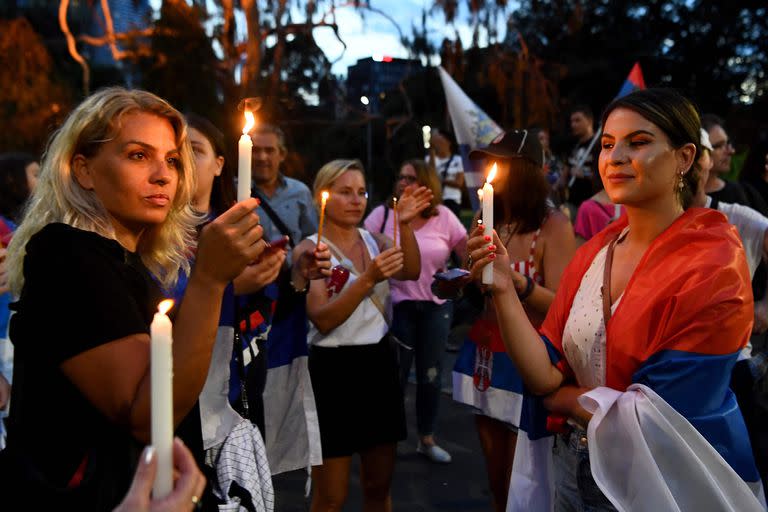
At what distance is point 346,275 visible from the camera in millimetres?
3729

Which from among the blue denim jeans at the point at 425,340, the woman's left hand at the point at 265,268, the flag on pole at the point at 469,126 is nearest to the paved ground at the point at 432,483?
the blue denim jeans at the point at 425,340

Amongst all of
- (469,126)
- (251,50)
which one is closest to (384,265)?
(469,126)

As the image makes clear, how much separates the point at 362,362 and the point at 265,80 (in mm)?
11603

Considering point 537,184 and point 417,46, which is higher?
point 417,46

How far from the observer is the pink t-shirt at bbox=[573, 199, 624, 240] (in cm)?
462

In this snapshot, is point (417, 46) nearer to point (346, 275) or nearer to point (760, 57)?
point (760, 57)

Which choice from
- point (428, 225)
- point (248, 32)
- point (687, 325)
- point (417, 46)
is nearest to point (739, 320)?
point (687, 325)

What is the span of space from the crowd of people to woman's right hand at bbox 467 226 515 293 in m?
0.01

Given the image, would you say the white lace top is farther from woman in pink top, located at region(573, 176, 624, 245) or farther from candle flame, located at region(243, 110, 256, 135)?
woman in pink top, located at region(573, 176, 624, 245)

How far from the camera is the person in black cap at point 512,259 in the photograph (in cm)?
356

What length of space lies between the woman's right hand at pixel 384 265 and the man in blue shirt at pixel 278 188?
1381mm

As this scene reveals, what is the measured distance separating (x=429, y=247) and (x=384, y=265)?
6.06ft

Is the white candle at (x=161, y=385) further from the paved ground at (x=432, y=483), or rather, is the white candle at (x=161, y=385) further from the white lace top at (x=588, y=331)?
the paved ground at (x=432, y=483)

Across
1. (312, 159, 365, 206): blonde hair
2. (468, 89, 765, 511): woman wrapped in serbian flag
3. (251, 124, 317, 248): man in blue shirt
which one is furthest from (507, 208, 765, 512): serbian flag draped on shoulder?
(251, 124, 317, 248): man in blue shirt
